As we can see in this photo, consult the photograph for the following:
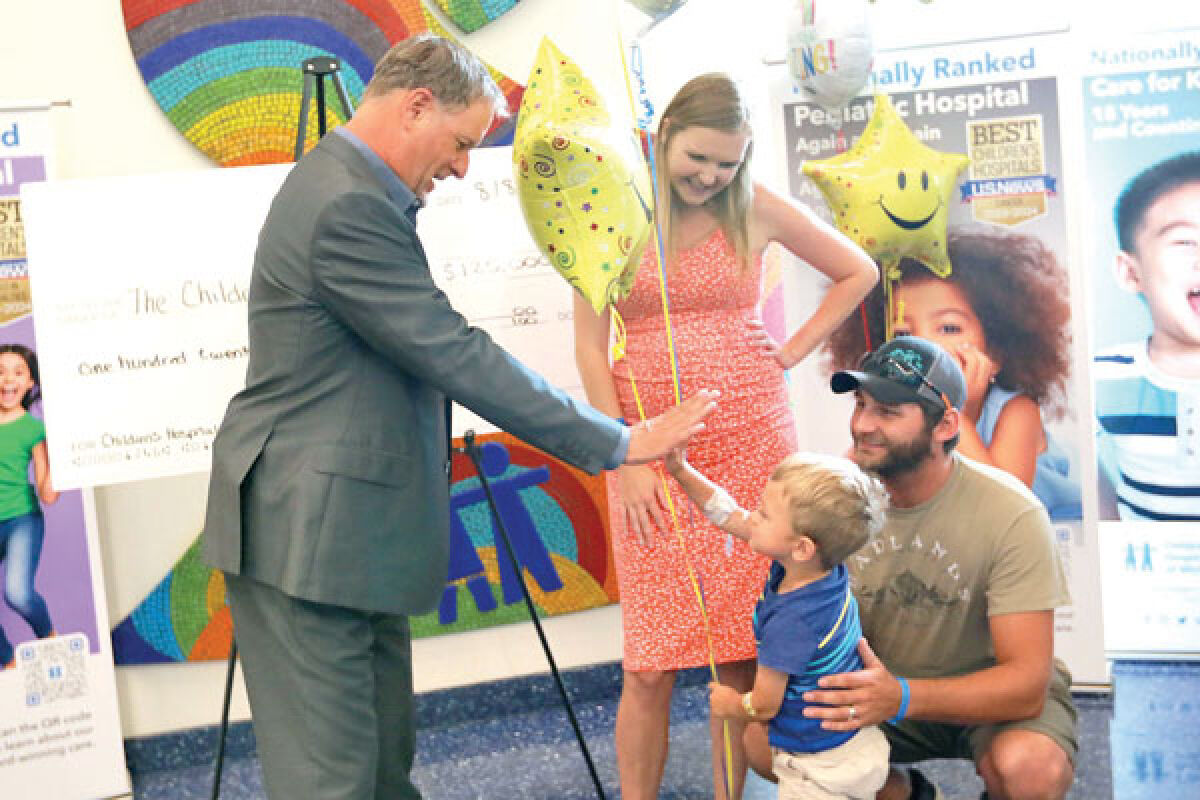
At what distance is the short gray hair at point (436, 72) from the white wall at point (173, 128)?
46.0 inches

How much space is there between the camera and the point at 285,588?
6.86 ft

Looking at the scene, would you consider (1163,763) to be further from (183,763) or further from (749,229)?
(183,763)

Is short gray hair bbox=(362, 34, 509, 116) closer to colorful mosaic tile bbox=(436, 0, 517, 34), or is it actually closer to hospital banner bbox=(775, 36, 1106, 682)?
hospital banner bbox=(775, 36, 1106, 682)

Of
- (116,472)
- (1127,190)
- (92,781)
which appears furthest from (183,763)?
(1127,190)

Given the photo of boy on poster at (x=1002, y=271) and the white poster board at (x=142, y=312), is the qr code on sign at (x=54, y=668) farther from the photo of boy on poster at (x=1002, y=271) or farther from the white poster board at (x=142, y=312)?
the photo of boy on poster at (x=1002, y=271)

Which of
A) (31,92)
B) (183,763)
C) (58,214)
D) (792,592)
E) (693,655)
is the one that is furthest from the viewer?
(183,763)

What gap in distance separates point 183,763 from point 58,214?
148cm

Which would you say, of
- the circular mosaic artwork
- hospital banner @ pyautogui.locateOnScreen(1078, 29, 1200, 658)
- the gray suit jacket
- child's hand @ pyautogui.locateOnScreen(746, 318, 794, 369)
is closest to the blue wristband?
the gray suit jacket

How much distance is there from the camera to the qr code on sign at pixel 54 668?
3.41 m

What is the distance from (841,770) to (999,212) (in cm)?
168

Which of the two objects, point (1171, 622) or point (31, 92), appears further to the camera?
point (1171, 622)

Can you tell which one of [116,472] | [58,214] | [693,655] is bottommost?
[693,655]

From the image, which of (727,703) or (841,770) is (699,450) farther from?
(841,770)

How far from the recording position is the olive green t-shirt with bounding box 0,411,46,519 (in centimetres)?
339
